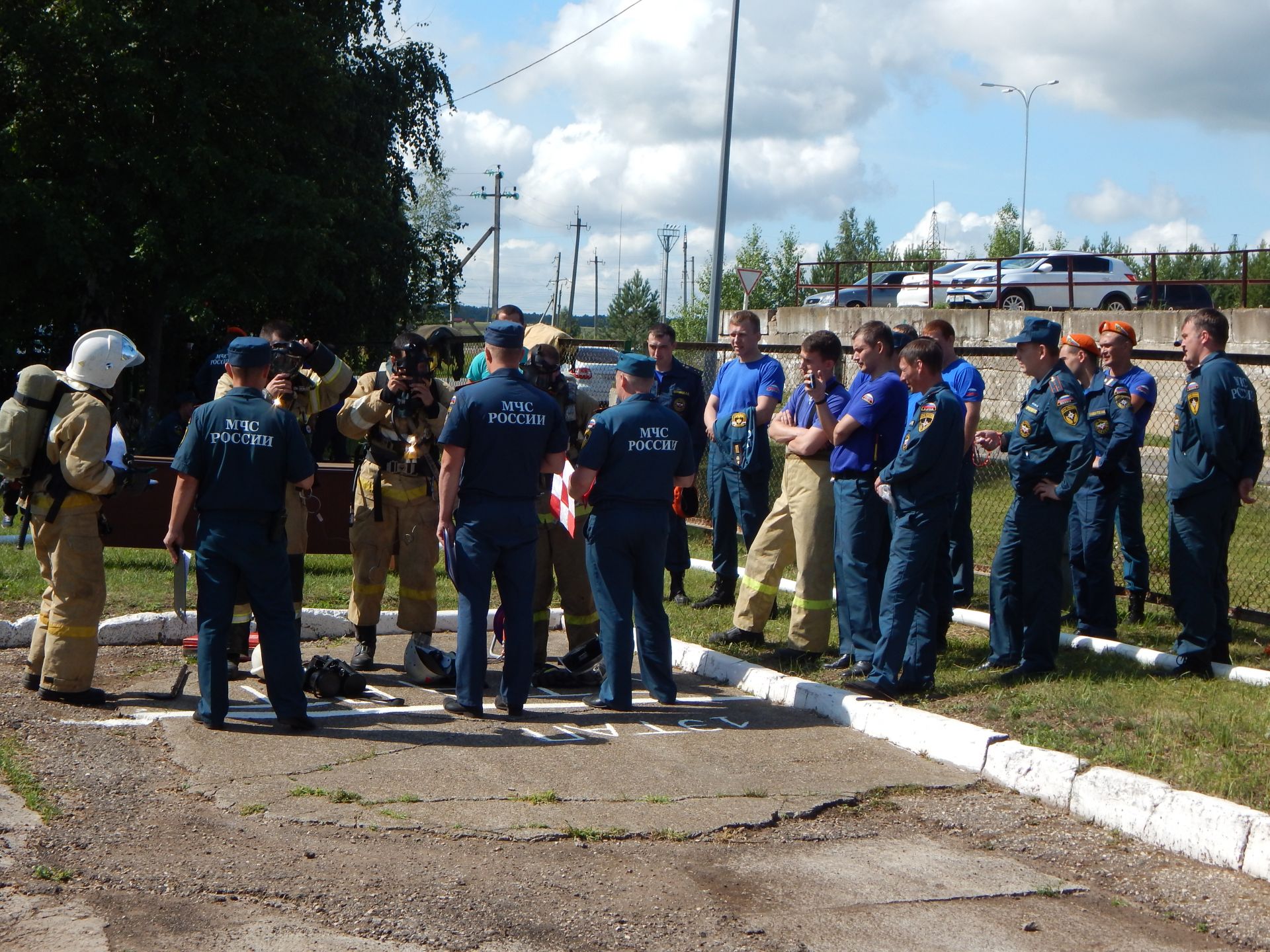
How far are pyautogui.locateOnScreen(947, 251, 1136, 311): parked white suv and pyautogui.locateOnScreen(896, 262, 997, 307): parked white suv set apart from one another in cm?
79

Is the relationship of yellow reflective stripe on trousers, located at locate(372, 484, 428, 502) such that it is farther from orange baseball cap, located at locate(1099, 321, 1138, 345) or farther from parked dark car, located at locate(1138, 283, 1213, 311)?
parked dark car, located at locate(1138, 283, 1213, 311)

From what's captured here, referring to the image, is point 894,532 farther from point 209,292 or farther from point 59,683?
point 209,292

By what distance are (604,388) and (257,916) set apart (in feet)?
71.0

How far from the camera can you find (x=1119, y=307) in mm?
29359

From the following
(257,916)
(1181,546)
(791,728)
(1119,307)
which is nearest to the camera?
(257,916)

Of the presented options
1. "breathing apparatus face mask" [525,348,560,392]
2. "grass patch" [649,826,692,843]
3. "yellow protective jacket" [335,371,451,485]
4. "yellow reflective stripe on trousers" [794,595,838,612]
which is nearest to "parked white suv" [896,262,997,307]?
"yellow reflective stripe on trousers" [794,595,838,612]

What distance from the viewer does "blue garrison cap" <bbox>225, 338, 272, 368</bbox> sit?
20.7 feet

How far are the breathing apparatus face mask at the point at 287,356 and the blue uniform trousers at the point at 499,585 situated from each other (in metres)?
1.43

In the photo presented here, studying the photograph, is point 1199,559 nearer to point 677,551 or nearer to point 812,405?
point 812,405

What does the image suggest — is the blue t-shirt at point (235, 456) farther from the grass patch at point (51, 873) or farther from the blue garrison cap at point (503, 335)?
the grass patch at point (51, 873)

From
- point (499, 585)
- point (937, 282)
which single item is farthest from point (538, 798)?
point (937, 282)

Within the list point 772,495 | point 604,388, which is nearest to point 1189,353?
point 772,495

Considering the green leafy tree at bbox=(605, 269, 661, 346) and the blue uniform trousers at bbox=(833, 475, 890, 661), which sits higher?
the green leafy tree at bbox=(605, 269, 661, 346)

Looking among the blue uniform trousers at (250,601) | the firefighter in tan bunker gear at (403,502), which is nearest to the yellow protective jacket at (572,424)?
the firefighter in tan bunker gear at (403,502)
